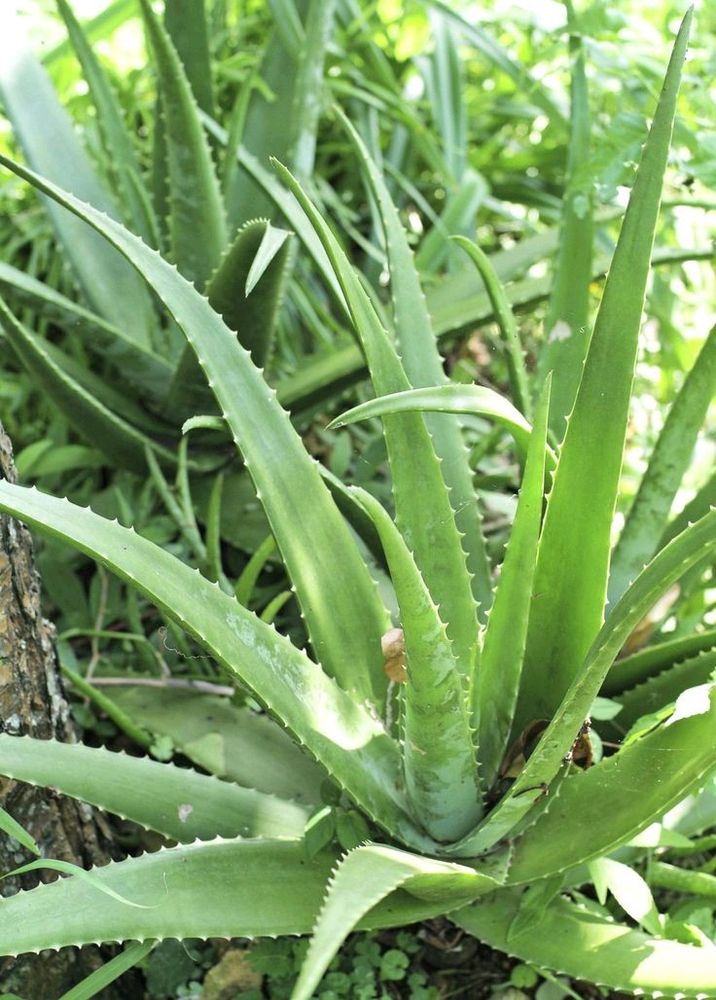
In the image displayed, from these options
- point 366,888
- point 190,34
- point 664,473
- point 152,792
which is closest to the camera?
point 366,888

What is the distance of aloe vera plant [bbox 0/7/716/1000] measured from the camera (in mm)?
721

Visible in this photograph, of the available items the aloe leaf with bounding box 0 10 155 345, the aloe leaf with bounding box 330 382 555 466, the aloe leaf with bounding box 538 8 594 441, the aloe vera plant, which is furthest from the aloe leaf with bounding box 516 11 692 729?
the aloe leaf with bounding box 0 10 155 345

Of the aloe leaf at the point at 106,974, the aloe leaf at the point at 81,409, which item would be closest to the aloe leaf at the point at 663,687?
the aloe leaf at the point at 106,974

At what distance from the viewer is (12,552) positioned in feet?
2.84

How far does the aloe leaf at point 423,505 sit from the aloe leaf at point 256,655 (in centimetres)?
11

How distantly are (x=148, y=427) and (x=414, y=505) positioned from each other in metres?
0.60

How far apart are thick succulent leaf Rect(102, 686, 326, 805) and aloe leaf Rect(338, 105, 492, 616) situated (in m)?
0.24

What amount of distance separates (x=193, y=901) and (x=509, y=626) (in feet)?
1.01

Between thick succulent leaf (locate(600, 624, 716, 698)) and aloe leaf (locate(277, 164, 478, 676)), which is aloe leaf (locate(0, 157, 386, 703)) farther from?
thick succulent leaf (locate(600, 624, 716, 698))

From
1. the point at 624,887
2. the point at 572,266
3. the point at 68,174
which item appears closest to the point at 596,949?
the point at 624,887

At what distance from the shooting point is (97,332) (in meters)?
1.29

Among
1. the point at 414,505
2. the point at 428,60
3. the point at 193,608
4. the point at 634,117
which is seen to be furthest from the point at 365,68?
the point at 193,608

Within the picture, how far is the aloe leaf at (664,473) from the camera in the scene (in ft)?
3.43

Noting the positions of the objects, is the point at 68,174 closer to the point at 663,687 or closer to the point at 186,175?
the point at 186,175
